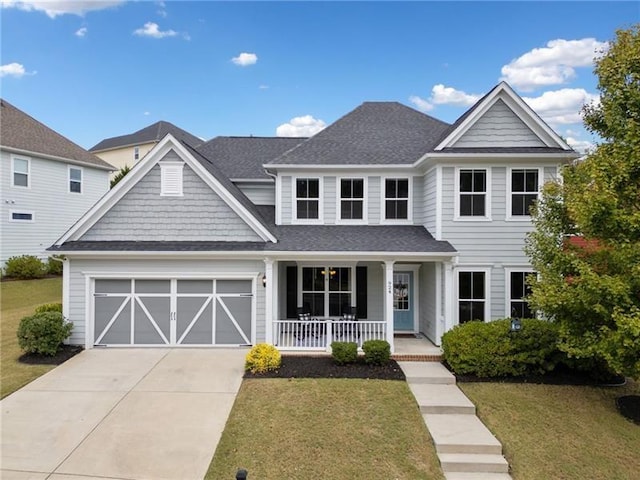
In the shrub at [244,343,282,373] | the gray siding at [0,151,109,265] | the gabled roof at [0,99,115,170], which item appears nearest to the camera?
the shrub at [244,343,282,373]

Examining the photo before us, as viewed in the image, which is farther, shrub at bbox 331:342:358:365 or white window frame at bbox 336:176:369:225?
white window frame at bbox 336:176:369:225

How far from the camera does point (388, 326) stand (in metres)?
10.7

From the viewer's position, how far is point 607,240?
24.0ft

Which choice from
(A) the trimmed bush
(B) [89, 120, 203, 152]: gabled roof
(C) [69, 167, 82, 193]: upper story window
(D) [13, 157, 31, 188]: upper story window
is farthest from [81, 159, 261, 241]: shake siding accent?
(B) [89, 120, 203, 152]: gabled roof

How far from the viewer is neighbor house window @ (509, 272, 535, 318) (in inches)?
447

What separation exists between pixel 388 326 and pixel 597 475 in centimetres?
555

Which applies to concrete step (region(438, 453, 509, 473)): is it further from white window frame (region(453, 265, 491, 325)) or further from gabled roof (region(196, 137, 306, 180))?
gabled roof (region(196, 137, 306, 180))

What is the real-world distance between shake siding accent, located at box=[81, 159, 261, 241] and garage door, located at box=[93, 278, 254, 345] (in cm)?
144

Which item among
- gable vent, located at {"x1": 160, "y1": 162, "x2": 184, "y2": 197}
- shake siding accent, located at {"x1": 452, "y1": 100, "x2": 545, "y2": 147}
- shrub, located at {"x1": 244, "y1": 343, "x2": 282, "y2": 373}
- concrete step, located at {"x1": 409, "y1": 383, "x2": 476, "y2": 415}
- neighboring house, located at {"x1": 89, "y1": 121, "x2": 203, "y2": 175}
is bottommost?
concrete step, located at {"x1": 409, "y1": 383, "x2": 476, "y2": 415}

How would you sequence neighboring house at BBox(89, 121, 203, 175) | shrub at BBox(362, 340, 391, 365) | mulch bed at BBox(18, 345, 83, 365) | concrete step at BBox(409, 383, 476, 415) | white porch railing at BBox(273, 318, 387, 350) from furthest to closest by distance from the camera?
neighboring house at BBox(89, 121, 203, 175) → white porch railing at BBox(273, 318, 387, 350) → mulch bed at BBox(18, 345, 83, 365) → shrub at BBox(362, 340, 391, 365) → concrete step at BBox(409, 383, 476, 415)

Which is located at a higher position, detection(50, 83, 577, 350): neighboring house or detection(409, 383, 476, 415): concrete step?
detection(50, 83, 577, 350): neighboring house

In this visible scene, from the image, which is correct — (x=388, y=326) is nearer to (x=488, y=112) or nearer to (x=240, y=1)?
(x=488, y=112)

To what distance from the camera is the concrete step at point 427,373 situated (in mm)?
9109

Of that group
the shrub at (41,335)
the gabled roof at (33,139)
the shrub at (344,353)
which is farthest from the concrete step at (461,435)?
the gabled roof at (33,139)
